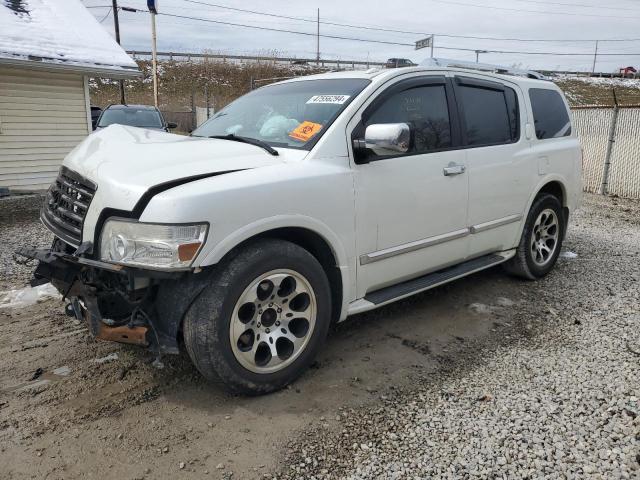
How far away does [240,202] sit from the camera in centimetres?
275

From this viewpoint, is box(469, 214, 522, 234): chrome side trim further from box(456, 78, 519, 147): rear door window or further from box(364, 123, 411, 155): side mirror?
box(364, 123, 411, 155): side mirror

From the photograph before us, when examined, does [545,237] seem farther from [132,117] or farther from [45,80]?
[132,117]

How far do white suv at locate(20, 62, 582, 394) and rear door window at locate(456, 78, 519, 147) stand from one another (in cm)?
2

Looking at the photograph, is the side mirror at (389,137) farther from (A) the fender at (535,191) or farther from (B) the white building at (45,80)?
(B) the white building at (45,80)

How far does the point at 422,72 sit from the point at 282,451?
2872 mm

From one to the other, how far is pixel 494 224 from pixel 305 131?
2035 millimetres

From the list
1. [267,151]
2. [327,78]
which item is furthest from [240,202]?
[327,78]

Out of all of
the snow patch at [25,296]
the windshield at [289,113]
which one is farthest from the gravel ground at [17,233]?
the windshield at [289,113]

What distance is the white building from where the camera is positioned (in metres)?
9.73

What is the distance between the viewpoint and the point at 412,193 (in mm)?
3627

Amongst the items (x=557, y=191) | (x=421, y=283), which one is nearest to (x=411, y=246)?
(x=421, y=283)

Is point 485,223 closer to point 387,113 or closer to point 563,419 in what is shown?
point 387,113

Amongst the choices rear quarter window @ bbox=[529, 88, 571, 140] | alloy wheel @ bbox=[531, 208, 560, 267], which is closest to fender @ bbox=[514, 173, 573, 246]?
alloy wheel @ bbox=[531, 208, 560, 267]

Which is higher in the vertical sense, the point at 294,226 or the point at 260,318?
the point at 294,226
